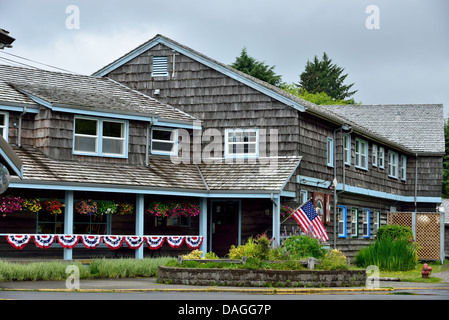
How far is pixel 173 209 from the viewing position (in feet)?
94.5

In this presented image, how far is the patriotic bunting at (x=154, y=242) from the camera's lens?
27.5 m

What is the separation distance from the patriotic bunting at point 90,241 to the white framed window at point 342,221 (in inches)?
493

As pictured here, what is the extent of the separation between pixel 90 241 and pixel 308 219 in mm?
7493

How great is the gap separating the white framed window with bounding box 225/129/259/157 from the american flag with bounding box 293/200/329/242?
419 centimetres

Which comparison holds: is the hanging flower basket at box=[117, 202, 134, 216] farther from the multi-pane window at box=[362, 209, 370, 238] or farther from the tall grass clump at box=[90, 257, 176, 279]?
the multi-pane window at box=[362, 209, 370, 238]

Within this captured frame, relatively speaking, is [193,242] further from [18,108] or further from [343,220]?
[343,220]

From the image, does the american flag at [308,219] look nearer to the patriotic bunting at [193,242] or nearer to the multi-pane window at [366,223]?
the patriotic bunting at [193,242]

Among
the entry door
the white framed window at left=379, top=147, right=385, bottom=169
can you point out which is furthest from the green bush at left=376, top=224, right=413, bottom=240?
the entry door

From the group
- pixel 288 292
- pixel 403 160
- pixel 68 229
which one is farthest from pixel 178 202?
pixel 403 160

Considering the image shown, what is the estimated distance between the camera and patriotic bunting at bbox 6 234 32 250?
80.2 feet

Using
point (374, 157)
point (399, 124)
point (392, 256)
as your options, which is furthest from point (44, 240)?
point (399, 124)

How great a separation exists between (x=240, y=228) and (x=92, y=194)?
6.03 meters

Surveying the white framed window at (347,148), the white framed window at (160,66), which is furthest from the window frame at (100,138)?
the white framed window at (347,148)

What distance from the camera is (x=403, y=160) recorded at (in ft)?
144
